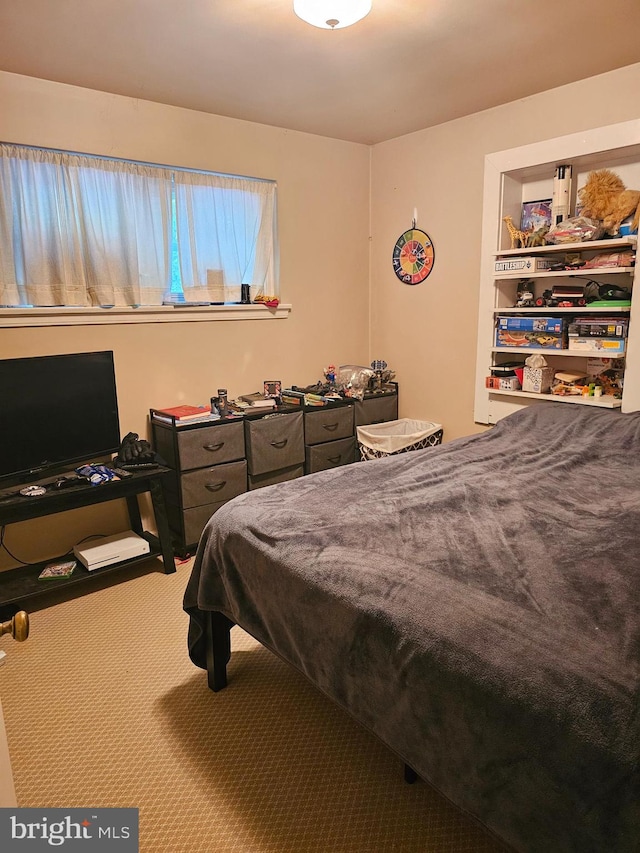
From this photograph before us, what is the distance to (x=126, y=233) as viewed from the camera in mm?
3131

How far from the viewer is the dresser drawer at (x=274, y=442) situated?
3361mm

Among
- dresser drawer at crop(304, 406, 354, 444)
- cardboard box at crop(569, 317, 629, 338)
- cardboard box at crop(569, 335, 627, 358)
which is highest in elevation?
cardboard box at crop(569, 317, 629, 338)

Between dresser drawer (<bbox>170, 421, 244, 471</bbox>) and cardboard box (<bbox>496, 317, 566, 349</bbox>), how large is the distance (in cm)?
170

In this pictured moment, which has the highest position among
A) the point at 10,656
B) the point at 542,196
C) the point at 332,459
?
the point at 542,196

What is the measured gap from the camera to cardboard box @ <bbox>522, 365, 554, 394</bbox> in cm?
326

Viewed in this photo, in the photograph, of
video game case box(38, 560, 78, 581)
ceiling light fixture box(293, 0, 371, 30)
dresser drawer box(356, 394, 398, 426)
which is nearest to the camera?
ceiling light fixture box(293, 0, 371, 30)

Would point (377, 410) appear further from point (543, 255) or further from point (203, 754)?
point (203, 754)

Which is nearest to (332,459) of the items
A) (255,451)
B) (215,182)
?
(255,451)

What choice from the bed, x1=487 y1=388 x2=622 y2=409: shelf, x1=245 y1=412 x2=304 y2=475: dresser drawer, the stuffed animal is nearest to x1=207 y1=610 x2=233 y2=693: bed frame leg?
the bed

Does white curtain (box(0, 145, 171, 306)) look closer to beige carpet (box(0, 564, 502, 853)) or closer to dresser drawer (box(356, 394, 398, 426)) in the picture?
dresser drawer (box(356, 394, 398, 426))

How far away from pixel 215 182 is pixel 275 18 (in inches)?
51.5

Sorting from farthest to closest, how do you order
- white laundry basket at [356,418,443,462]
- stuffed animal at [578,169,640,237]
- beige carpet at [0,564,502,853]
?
1. white laundry basket at [356,418,443,462]
2. stuffed animal at [578,169,640,237]
3. beige carpet at [0,564,502,853]

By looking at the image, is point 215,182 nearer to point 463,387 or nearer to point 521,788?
point 463,387

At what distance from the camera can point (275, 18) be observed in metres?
2.24
